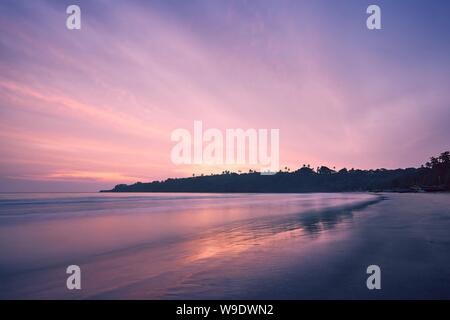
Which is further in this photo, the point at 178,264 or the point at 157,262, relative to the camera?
the point at 157,262

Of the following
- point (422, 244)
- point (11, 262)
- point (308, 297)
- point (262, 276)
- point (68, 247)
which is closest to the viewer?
point (308, 297)

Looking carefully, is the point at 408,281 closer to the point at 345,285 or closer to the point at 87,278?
the point at 345,285

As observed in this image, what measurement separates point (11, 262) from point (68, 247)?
2.46 metres

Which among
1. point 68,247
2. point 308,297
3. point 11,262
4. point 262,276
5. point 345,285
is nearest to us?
point 308,297

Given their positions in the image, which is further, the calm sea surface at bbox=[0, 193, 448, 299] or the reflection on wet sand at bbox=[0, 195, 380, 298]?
the reflection on wet sand at bbox=[0, 195, 380, 298]

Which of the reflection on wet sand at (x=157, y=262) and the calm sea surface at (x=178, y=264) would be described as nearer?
the calm sea surface at (x=178, y=264)

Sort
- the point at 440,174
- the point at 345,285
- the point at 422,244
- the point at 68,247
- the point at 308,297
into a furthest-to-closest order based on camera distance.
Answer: the point at 440,174, the point at 68,247, the point at 422,244, the point at 345,285, the point at 308,297

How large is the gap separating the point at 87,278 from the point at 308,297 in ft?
15.4

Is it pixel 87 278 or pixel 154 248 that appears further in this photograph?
pixel 154 248

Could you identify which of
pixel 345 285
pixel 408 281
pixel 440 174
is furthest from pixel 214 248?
pixel 440 174

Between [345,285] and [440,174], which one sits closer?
[345,285]
